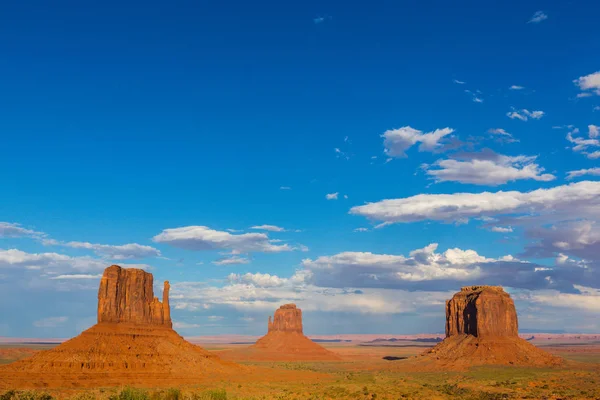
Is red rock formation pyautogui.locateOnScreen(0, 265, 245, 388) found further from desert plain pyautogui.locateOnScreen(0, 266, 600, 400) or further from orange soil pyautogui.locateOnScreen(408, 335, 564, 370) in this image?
orange soil pyautogui.locateOnScreen(408, 335, 564, 370)

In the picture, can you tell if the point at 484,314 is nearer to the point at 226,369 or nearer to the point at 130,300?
the point at 226,369

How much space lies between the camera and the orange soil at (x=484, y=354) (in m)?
126

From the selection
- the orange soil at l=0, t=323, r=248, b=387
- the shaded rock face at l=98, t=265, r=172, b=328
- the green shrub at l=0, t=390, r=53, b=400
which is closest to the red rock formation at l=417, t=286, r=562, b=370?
the orange soil at l=0, t=323, r=248, b=387

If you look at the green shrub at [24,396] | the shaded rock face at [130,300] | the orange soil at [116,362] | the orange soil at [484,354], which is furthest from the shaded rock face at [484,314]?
the green shrub at [24,396]

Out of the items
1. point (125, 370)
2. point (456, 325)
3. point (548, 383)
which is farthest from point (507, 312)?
point (125, 370)

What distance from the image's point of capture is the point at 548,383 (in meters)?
80.5

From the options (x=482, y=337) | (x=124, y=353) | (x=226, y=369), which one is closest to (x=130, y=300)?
(x=124, y=353)

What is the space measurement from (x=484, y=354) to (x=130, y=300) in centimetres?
8034

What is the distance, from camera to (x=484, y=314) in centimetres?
14312

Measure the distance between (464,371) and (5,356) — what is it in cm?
11996

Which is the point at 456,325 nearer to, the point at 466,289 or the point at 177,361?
the point at 466,289

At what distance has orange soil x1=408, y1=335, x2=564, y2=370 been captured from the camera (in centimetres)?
12650

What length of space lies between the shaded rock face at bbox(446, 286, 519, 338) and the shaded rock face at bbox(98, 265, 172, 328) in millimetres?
77121

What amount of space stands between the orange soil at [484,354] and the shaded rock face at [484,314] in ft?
8.00
